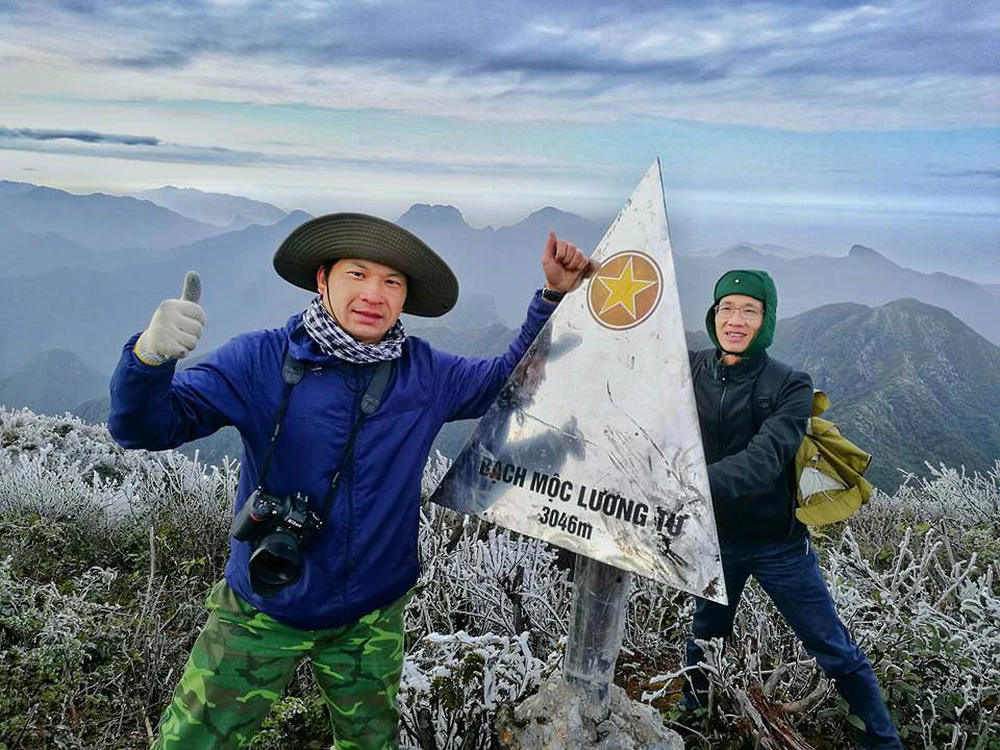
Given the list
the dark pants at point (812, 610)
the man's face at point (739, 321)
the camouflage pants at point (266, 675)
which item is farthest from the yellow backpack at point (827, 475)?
the camouflage pants at point (266, 675)

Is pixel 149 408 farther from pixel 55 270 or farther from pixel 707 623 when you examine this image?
pixel 55 270

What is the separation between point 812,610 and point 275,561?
72.5 inches

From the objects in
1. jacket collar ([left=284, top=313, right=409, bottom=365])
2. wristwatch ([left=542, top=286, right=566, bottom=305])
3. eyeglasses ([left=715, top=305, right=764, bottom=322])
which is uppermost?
eyeglasses ([left=715, top=305, right=764, bottom=322])

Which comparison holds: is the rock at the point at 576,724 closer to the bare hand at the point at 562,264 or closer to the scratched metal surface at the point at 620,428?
the scratched metal surface at the point at 620,428

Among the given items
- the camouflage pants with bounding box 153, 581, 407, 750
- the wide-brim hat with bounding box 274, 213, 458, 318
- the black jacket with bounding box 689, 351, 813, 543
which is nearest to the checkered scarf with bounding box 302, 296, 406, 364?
the wide-brim hat with bounding box 274, 213, 458, 318

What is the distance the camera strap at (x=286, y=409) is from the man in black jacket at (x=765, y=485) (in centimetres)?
112

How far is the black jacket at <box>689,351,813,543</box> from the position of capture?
230 centimetres

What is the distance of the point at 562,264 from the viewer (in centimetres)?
194

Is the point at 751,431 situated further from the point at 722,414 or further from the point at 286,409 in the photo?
the point at 286,409

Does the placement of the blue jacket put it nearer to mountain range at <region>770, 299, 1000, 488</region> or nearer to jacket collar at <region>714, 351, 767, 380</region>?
jacket collar at <region>714, 351, 767, 380</region>

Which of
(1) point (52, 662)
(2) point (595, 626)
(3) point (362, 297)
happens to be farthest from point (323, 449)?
(1) point (52, 662)

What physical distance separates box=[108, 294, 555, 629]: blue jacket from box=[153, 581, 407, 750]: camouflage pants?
0.07 meters

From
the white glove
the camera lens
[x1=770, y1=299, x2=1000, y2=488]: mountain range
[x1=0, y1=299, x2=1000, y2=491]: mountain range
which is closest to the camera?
the white glove

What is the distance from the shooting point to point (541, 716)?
83.3 inches
